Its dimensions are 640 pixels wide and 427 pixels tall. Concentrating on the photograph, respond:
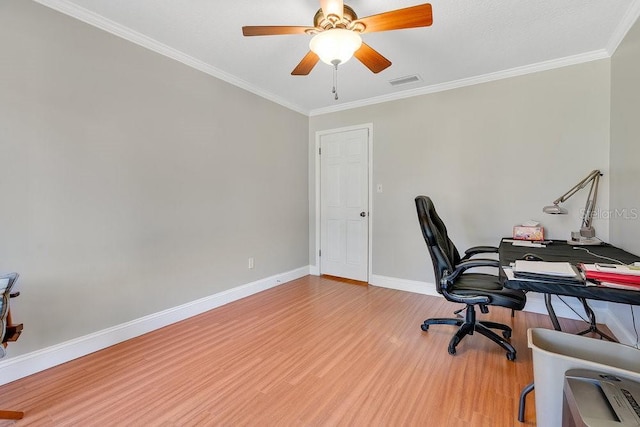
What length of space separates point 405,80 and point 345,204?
173cm

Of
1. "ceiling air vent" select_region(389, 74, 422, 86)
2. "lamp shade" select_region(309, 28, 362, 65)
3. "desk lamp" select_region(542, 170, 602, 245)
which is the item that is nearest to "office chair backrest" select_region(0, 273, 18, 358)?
"lamp shade" select_region(309, 28, 362, 65)

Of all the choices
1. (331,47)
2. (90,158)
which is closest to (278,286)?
(90,158)

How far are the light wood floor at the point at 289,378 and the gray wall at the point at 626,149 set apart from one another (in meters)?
0.91

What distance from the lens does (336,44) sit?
5.78ft

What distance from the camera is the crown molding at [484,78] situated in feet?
8.95

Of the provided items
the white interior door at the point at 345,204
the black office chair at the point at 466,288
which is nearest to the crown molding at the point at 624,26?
the black office chair at the point at 466,288

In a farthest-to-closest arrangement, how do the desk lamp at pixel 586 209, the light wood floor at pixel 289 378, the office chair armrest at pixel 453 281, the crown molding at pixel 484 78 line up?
the crown molding at pixel 484 78 → the desk lamp at pixel 586 209 → the office chair armrest at pixel 453 281 → the light wood floor at pixel 289 378

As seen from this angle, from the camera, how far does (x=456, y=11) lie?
2.09 meters

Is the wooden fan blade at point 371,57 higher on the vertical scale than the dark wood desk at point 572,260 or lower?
higher

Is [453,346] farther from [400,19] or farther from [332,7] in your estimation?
[332,7]

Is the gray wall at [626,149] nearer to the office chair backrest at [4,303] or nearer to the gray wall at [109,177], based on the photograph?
the gray wall at [109,177]

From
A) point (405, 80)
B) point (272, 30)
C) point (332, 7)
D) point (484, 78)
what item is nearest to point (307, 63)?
point (272, 30)

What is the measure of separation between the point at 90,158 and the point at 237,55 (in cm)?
150

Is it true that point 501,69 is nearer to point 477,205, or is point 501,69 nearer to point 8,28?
point 477,205
